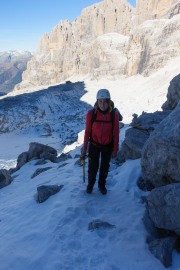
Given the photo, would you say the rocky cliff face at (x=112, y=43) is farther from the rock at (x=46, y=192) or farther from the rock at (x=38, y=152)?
the rock at (x=46, y=192)

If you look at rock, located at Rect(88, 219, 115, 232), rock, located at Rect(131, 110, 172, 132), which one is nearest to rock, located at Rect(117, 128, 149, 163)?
rock, located at Rect(131, 110, 172, 132)

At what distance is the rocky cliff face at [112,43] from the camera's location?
59250 millimetres

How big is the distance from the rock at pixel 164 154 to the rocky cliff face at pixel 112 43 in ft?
172

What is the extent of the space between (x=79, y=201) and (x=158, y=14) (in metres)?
87.3

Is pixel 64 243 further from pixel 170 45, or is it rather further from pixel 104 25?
pixel 104 25

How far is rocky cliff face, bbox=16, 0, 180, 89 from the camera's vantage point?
5925cm

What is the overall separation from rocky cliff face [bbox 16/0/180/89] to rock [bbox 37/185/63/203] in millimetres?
51949

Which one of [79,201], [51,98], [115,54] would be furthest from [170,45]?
[79,201]

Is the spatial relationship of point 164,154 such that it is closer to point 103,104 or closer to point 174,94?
point 103,104

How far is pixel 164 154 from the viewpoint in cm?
587

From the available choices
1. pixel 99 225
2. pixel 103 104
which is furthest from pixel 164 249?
pixel 103 104

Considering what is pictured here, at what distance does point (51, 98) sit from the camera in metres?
60.1

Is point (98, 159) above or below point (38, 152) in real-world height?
above

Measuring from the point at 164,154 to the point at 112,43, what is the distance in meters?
75.0
